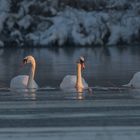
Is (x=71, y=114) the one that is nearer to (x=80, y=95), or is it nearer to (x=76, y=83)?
(x=80, y=95)

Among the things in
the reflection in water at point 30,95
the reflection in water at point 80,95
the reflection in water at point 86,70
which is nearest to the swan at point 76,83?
the reflection in water at point 80,95

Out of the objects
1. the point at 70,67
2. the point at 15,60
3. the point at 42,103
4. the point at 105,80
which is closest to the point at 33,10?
the point at 15,60

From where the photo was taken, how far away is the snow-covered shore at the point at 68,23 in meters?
47.9

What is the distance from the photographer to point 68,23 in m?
49.0

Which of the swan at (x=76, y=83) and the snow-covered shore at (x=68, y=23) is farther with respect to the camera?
the snow-covered shore at (x=68, y=23)

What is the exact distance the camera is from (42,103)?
14.8m

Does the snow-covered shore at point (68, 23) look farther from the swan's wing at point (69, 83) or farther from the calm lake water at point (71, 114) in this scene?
the swan's wing at point (69, 83)

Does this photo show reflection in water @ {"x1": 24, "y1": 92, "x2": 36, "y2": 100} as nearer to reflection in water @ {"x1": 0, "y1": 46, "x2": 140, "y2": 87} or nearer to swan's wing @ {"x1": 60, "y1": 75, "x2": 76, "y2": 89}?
swan's wing @ {"x1": 60, "y1": 75, "x2": 76, "y2": 89}

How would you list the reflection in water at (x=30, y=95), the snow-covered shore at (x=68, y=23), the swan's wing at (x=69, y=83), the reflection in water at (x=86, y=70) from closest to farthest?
the reflection in water at (x=30, y=95)
the swan's wing at (x=69, y=83)
the reflection in water at (x=86, y=70)
the snow-covered shore at (x=68, y=23)

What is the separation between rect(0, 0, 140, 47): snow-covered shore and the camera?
47.9 metres

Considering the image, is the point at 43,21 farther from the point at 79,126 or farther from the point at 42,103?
the point at 79,126

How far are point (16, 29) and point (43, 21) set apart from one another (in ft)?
6.60

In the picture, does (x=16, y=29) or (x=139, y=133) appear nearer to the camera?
(x=139, y=133)

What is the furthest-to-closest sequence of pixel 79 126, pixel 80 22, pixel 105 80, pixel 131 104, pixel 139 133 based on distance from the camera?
pixel 80 22 → pixel 105 80 → pixel 131 104 → pixel 79 126 → pixel 139 133
